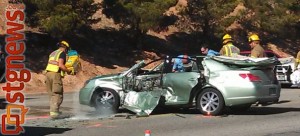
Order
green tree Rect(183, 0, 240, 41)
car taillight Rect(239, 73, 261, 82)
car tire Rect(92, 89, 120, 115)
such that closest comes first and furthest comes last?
car taillight Rect(239, 73, 261, 82)
car tire Rect(92, 89, 120, 115)
green tree Rect(183, 0, 240, 41)

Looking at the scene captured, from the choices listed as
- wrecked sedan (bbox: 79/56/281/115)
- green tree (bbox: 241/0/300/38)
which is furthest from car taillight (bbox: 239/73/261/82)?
green tree (bbox: 241/0/300/38)

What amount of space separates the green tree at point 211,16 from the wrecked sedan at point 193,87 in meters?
21.6

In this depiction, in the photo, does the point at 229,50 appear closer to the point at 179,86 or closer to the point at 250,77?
the point at 250,77

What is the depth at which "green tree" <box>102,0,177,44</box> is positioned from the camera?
93.8 feet

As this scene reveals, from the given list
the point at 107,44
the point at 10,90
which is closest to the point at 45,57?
the point at 107,44

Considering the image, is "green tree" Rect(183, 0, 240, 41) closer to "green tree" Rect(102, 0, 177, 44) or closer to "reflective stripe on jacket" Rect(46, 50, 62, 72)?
"green tree" Rect(102, 0, 177, 44)

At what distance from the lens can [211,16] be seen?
33938mm

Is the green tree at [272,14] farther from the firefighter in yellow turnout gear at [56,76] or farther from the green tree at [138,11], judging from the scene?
the firefighter in yellow turnout gear at [56,76]

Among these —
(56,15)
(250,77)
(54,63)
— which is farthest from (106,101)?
(56,15)

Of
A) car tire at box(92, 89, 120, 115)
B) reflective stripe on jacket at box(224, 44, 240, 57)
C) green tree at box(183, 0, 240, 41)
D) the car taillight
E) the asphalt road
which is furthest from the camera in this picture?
green tree at box(183, 0, 240, 41)

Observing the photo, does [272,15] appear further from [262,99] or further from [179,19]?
[262,99]

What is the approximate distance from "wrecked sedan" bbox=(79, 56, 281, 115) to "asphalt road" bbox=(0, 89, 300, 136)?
0.31 m

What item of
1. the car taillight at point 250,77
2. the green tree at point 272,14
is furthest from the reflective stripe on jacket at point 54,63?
the green tree at point 272,14

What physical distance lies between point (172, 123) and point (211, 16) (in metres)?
23.8
